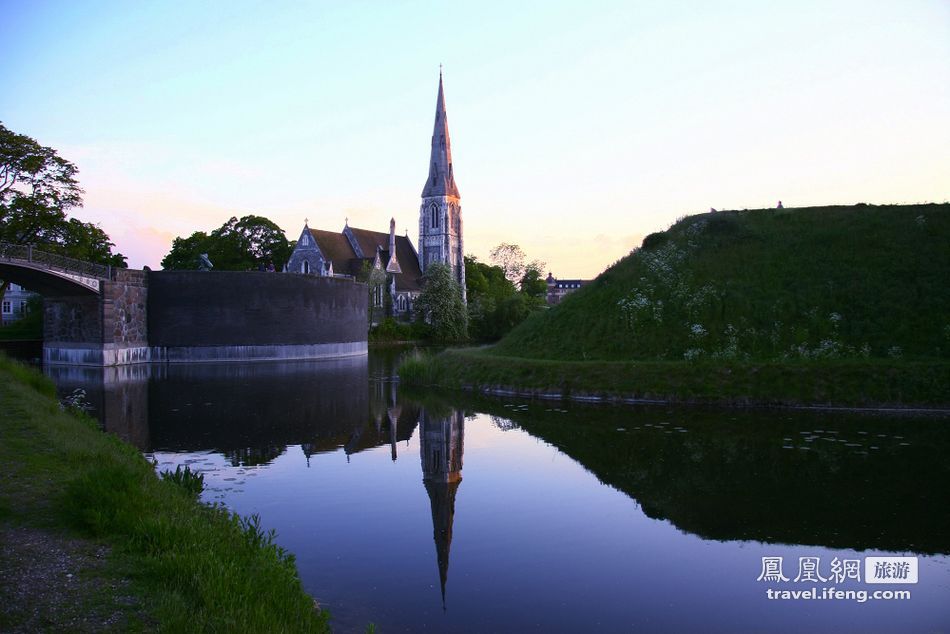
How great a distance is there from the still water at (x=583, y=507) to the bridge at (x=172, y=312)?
17327mm

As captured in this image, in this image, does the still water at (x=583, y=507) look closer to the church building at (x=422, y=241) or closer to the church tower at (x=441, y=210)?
the church building at (x=422, y=241)

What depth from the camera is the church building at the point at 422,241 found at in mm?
90375

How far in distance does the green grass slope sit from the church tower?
63950mm

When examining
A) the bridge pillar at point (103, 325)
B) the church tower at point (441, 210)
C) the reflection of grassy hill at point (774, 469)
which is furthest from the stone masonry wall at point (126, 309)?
the church tower at point (441, 210)

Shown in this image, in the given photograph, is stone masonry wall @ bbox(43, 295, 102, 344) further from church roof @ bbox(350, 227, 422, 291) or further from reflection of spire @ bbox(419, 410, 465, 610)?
church roof @ bbox(350, 227, 422, 291)

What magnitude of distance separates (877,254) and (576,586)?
26.3m

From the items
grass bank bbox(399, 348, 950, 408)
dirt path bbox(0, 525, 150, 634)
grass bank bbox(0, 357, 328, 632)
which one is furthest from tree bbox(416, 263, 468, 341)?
dirt path bbox(0, 525, 150, 634)

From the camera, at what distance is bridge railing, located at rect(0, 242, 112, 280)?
36.8 m

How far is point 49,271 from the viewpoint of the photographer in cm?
3709

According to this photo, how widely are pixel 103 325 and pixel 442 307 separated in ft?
134

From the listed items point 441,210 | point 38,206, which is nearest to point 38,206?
point 38,206

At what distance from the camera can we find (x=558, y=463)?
1673 centimetres

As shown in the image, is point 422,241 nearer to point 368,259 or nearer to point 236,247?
point 368,259

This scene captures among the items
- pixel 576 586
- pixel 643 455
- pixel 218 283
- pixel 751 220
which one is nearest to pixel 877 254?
pixel 751 220
